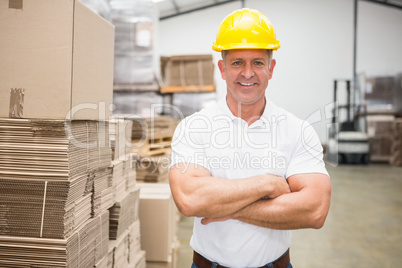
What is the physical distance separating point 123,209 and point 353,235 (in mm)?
3800

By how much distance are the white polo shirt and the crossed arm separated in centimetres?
9

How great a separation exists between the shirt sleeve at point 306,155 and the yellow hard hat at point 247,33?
54 cm

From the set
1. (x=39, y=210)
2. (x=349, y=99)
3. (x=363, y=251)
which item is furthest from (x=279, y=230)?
(x=349, y=99)

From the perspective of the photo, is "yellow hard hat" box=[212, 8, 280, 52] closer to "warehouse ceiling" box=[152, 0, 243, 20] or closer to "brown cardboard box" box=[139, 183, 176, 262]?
"brown cardboard box" box=[139, 183, 176, 262]

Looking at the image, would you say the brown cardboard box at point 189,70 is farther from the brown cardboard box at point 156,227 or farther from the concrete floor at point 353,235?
the brown cardboard box at point 156,227

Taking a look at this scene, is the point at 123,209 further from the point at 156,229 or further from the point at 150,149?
the point at 150,149

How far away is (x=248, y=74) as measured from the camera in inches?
78.4

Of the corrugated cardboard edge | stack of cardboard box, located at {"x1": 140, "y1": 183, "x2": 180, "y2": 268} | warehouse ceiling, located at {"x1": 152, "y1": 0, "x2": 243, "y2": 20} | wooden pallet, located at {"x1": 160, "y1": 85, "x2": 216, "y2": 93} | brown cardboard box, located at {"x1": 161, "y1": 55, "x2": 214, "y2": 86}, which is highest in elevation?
warehouse ceiling, located at {"x1": 152, "y1": 0, "x2": 243, "y2": 20}

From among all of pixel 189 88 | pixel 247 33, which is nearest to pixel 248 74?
pixel 247 33

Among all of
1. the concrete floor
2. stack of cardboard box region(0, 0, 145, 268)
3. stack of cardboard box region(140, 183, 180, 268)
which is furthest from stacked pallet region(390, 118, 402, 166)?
stack of cardboard box region(0, 0, 145, 268)

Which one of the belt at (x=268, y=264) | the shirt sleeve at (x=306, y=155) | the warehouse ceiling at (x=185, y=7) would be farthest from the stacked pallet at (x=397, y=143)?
the belt at (x=268, y=264)

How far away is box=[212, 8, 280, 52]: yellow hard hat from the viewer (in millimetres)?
1996

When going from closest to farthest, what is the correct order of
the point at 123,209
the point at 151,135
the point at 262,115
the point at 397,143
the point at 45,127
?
the point at 45,127 < the point at 262,115 < the point at 123,209 < the point at 151,135 < the point at 397,143

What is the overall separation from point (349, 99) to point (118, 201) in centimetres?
1255
